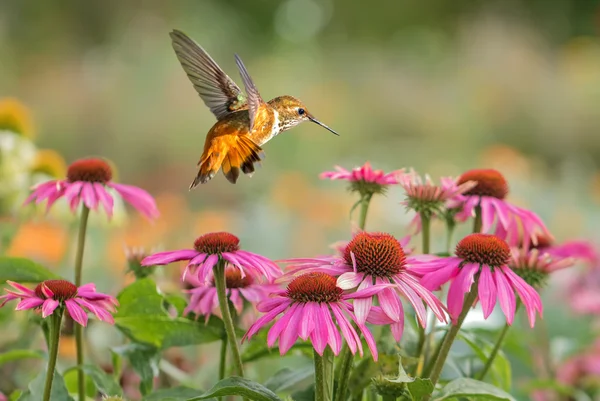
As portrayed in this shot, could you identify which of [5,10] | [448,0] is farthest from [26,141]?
[448,0]

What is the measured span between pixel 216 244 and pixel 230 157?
0.25 feet

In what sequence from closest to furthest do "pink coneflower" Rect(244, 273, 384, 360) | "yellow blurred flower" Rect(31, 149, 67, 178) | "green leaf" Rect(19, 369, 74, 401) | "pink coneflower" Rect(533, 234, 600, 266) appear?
"pink coneflower" Rect(244, 273, 384, 360), "green leaf" Rect(19, 369, 74, 401), "pink coneflower" Rect(533, 234, 600, 266), "yellow blurred flower" Rect(31, 149, 67, 178)

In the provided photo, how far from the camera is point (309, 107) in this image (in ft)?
13.0

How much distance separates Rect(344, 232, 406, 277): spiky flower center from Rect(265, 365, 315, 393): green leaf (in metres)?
A: 0.16

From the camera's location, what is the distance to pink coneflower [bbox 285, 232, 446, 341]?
0.60 meters

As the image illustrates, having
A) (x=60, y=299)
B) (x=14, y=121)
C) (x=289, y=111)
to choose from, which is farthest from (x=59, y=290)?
(x=14, y=121)

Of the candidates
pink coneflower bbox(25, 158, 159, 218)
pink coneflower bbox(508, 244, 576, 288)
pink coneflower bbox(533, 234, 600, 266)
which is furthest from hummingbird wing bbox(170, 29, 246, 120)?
pink coneflower bbox(533, 234, 600, 266)

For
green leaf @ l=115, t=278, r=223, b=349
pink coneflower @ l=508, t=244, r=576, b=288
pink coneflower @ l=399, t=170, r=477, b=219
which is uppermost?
pink coneflower @ l=399, t=170, r=477, b=219

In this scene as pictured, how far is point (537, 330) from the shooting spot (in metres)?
1.47

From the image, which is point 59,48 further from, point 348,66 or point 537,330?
point 537,330

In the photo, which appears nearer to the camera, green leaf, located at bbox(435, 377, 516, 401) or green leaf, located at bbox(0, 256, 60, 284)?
green leaf, located at bbox(435, 377, 516, 401)

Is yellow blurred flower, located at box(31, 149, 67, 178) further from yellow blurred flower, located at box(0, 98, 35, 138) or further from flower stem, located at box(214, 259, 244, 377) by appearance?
flower stem, located at box(214, 259, 244, 377)

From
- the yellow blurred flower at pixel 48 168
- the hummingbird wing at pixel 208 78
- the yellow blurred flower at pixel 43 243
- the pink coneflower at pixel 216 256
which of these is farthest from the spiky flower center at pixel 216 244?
the yellow blurred flower at pixel 43 243

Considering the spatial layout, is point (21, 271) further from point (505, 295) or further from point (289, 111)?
point (505, 295)
